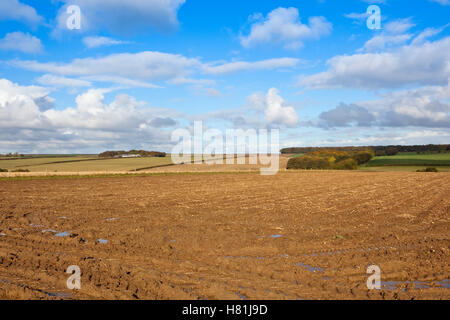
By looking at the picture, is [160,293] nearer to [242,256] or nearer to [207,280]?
[207,280]

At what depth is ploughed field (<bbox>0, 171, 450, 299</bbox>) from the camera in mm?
7375

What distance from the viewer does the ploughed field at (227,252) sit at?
7.38m

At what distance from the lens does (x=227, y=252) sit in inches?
408

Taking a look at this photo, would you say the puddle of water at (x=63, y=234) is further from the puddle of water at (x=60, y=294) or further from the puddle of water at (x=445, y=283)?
the puddle of water at (x=445, y=283)

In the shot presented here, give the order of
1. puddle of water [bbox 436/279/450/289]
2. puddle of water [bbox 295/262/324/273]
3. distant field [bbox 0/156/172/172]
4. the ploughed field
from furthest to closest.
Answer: distant field [bbox 0/156/172/172], puddle of water [bbox 295/262/324/273], puddle of water [bbox 436/279/450/289], the ploughed field

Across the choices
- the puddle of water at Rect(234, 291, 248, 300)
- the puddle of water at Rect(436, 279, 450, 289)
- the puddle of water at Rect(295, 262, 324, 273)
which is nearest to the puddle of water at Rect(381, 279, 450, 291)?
the puddle of water at Rect(436, 279, 450, 289)

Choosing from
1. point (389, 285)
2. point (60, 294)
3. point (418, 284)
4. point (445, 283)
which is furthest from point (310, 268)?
point (60, 294)

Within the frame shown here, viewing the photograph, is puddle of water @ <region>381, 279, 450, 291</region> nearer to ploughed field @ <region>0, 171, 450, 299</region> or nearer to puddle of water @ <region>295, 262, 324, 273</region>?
ploughed field @ <region>0, 171, 450, 299</region>

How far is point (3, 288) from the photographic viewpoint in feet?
24.0

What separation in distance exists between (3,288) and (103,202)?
51.6 ft

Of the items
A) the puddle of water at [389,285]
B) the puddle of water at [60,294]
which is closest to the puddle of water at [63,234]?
the puddle of water at [60,294]

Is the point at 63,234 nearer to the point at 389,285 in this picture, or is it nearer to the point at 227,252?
the point at 227,252
